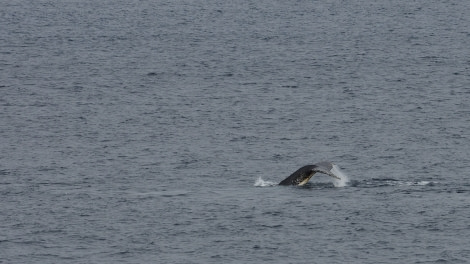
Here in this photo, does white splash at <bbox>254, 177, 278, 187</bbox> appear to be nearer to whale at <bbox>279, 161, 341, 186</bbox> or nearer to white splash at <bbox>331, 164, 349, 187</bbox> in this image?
whale at <bbox>279, 161, 341, 186</bbox>

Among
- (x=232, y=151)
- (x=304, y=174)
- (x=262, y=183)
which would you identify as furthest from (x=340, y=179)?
(x=232, y=151)

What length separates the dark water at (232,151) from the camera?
70.6m

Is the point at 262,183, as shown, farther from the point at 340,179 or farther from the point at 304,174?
the point at 340,179

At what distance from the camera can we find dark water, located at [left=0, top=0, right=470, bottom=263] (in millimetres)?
70625

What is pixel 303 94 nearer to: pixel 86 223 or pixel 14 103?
pixel 14 103

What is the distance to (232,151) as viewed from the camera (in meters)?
97.9

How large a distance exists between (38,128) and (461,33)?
309 ft

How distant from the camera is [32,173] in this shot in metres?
89.1

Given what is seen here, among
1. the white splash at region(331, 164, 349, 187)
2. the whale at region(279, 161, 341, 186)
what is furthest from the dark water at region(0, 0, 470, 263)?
the whale at region(279, 161, 341, 186)

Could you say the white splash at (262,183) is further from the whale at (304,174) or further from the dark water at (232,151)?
the whale at (304,174)

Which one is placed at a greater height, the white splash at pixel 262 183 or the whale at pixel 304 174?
the white splash at pixel 262 183

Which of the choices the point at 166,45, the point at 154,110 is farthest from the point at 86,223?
the point at 166,45

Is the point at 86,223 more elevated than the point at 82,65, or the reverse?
the point at 82,65

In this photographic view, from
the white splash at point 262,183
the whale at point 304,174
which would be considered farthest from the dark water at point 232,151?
the whale at point 304,174
